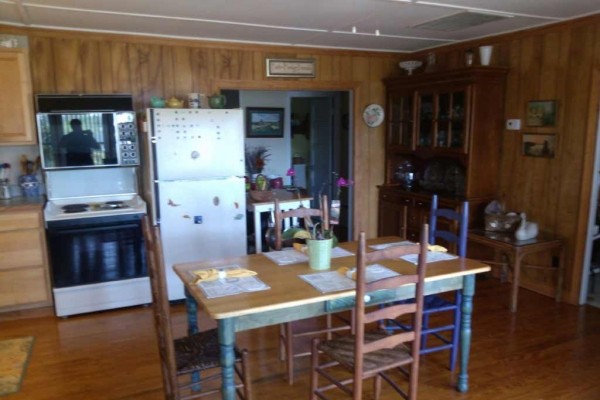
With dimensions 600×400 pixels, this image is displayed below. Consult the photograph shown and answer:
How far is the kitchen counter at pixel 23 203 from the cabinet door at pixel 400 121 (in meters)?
3.50

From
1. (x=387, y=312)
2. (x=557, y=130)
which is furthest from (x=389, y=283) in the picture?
(x=557, y=130)

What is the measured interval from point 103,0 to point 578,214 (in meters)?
3.82

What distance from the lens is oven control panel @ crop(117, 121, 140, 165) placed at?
3.88m

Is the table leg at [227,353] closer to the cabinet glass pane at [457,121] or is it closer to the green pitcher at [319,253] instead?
the green pitcher at [319,253]

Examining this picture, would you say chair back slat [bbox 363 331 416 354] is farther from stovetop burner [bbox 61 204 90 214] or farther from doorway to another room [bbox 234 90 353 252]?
doorway to another room [bbox 234 90 353 252]

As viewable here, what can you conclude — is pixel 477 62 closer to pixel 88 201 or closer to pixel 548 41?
pixel 548 41

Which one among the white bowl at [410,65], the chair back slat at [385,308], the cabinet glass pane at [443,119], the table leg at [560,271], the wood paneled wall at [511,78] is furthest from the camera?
the white bowl at [410,65]

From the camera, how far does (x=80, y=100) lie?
12.3ft

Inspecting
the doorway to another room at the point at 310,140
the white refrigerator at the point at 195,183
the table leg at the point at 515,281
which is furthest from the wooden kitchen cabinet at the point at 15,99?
the table leg at the point at 515,281

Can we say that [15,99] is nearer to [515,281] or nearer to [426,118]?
[426,118]

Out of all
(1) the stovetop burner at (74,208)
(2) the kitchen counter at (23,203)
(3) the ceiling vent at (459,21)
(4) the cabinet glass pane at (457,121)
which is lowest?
(1) the stovetop burner at (74,208)

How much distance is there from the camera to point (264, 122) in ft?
20.9

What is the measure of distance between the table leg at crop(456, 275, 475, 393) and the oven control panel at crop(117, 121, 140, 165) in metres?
2.81

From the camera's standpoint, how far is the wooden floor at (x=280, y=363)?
2650 millimetres
